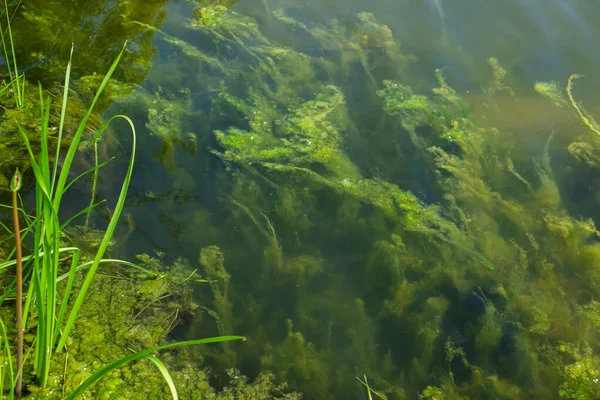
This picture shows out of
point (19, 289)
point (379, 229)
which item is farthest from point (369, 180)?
point (19, 289)

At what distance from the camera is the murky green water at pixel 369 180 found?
2.12 meters

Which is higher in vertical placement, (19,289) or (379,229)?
(19,289)

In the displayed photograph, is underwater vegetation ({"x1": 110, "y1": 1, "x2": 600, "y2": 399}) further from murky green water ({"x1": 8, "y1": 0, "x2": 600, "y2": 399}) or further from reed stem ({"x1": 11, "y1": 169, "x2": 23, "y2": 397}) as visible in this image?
reed stem ({"x1": 11, "y1": 169, "x2": 23, "y2": 397})

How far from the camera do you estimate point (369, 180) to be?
278cm

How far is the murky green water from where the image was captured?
83.7 inches

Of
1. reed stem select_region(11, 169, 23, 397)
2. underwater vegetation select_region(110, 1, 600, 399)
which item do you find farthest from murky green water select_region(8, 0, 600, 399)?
reed stem select_region(11, 169, 23, 397)

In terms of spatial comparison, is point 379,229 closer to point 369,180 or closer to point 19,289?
point 369,180

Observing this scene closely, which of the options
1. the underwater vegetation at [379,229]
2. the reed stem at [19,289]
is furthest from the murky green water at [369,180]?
the reed stem at [19,289]

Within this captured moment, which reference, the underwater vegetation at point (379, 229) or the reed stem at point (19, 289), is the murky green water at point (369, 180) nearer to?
the underwater vegetation at point (379, 229)

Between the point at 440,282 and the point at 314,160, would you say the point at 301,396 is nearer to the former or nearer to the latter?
the point at 440,282

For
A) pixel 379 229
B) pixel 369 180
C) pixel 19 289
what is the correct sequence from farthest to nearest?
1. pixel 369 180
2. pixel 379 229
3. pixel 19 289

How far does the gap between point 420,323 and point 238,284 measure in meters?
0.84

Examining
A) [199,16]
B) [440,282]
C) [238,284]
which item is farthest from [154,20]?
[440,282]

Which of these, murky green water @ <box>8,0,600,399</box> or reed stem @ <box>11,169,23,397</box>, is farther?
murky green water @ <box>8,0,600,399</box>
